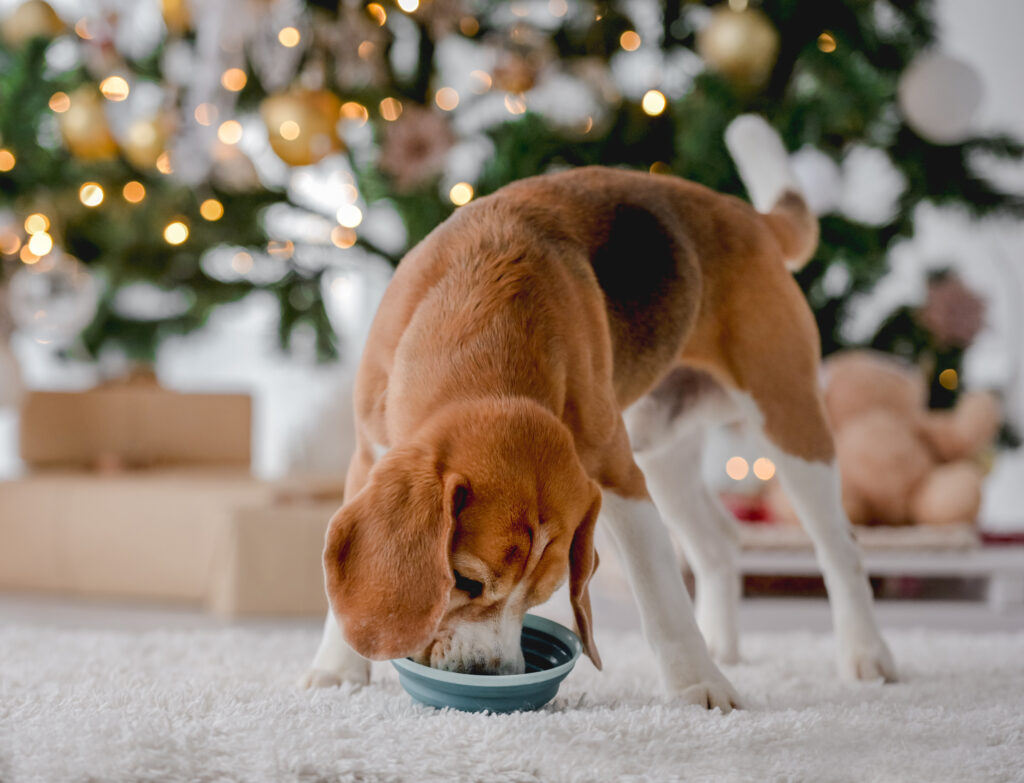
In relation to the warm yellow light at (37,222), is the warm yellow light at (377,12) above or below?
above

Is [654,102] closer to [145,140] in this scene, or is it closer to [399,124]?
[399,124]

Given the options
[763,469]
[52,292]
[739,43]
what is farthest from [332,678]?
[763,469]

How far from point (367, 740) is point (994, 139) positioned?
2.89 meters

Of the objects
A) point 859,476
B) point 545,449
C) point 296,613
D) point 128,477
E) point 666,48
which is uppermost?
point 666,48

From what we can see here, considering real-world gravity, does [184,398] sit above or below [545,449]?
below

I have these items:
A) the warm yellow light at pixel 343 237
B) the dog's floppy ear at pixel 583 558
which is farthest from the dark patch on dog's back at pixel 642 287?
the warm yellow light at pixel 343 237

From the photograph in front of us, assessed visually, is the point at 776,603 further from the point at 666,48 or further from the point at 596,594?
the point at 666,48

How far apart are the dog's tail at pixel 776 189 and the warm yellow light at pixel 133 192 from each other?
2.31 m

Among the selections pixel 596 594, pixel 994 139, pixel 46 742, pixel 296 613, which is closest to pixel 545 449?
Result: pixel 46 742

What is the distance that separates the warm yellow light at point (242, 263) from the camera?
12.7 ft

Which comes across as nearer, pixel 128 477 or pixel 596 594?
pixel 596 594

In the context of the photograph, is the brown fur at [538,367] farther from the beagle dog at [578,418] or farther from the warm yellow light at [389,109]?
the warm yellow light at [389,109]

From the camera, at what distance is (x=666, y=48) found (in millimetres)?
3318

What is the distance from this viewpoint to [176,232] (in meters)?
3.46
